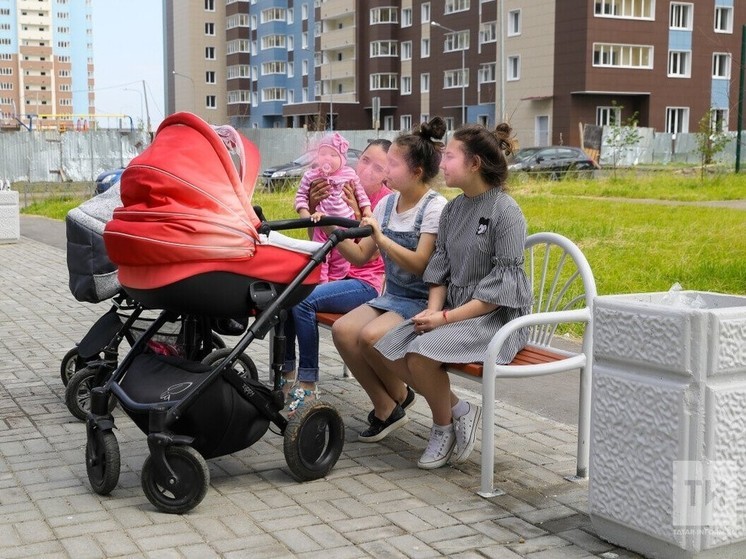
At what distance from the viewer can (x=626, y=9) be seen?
5931 cm

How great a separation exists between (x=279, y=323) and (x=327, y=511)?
90 cm

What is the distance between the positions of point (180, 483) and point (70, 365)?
2.55 metres

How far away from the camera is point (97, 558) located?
4035 millimetres

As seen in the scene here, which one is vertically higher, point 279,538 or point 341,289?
point 341,289

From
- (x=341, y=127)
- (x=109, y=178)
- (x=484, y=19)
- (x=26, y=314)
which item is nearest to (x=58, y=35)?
(x=341, y=127)

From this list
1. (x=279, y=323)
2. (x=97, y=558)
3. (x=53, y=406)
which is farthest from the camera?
(x=53, y=406)

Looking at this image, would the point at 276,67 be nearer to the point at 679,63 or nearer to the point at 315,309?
the point at 679,63

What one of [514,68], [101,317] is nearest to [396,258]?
[101,317]

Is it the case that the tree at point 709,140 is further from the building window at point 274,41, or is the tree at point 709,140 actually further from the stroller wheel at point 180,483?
the building window at point 274,41

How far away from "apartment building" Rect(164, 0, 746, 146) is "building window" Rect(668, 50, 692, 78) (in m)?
0.06

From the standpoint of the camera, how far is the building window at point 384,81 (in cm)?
8031

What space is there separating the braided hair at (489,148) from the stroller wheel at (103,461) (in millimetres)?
2054

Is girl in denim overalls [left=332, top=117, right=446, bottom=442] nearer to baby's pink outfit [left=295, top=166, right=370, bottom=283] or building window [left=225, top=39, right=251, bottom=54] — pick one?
baby's pink outfit [left=295, top=166, right=370, bottom=283]

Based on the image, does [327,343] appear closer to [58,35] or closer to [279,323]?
[279,323]
